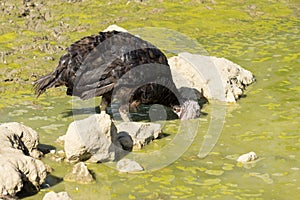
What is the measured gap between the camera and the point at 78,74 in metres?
9.38

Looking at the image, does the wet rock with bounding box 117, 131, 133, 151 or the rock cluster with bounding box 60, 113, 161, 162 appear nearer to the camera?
the rock cluster with bounding box 60, 113, 161, 162

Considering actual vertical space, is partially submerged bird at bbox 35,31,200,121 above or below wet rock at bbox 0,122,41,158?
above

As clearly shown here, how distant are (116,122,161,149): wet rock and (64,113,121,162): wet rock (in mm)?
554

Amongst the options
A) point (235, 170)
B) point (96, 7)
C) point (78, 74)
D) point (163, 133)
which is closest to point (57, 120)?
point (78, 74)

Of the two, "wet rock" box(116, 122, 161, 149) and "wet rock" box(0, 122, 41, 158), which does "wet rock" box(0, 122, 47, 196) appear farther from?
"wet rock" box(116, 122, 161, 149)

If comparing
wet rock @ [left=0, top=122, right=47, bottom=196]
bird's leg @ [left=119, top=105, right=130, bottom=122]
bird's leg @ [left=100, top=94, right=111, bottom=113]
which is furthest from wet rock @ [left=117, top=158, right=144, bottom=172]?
bird's leg @ [left=100, top=94, right=111, bottom=113]

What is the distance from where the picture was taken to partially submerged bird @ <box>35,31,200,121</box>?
9391mm

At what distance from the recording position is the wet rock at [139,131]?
8.48 m

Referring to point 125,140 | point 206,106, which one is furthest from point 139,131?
point 206,106

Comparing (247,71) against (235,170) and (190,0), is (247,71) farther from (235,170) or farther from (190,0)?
(190,0)

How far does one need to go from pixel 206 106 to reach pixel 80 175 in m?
3.86

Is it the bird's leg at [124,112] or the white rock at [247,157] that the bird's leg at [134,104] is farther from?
the white rock at [247,157]

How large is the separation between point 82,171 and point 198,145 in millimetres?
2051

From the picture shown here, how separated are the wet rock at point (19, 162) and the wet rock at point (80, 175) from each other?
0.35 meters
